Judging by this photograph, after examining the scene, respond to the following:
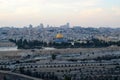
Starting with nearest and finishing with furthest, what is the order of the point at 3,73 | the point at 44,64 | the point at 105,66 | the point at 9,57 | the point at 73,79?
1. the point at 73,79
2. the point at 3,73
3. the point at 105,66
4. the point at 44,64
5. the point at 9,57

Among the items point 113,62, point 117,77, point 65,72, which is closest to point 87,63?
point 113,62

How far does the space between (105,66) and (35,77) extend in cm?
616

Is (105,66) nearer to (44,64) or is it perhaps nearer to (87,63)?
(87,63)

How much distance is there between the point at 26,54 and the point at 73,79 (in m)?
15.9

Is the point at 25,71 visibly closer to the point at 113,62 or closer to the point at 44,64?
the point at 44,64

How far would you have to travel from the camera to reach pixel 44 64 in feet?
94.1

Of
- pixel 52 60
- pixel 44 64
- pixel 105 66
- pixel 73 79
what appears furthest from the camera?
pixel 52 60

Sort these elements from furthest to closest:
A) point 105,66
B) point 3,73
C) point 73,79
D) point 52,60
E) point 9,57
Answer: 1. point 9,57
2. point 52,60
3. point 105,66
4. point 3,73
5. point 73,79

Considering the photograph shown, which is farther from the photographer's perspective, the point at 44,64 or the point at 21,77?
the point at 44,64

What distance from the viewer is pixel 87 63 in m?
28.7

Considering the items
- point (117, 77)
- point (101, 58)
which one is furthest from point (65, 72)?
point (101, 58)

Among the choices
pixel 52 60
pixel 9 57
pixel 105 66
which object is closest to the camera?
pixel 105 66

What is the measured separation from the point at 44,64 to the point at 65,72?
14.5ft

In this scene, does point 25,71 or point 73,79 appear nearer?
point 73,79
